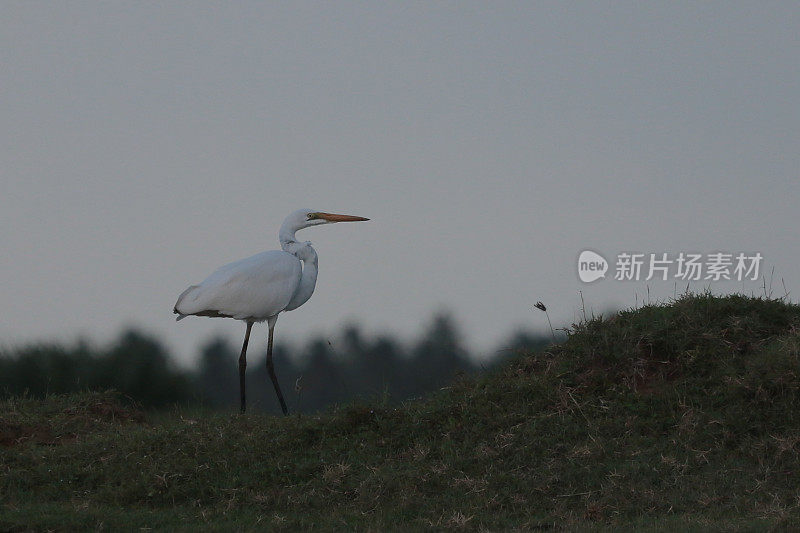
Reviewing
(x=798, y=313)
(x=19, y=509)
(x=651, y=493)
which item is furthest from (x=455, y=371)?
(x=19, y=509)

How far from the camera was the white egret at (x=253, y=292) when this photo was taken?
38.4 feet

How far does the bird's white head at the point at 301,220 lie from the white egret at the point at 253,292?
0.27 meters

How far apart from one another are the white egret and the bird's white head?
10.8 inches

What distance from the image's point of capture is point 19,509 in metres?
7.87

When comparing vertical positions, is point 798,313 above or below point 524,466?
above

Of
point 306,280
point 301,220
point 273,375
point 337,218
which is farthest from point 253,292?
point 337,218

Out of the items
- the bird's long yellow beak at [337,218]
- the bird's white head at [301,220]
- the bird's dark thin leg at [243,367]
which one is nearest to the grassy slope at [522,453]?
the bird's dark thin leg at [243,367]

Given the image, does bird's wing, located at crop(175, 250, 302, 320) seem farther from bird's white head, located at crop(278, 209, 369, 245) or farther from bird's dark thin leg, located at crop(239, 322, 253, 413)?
bird's white head, located at crop(278, 209, 369, 245)

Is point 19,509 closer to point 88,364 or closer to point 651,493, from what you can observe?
point 651,493

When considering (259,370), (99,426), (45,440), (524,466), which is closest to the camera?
(524,466)

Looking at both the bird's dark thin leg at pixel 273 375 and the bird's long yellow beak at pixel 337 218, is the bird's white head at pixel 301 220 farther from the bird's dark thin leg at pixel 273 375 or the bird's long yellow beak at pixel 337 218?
the bird's dark thin leg at pixel 273 375

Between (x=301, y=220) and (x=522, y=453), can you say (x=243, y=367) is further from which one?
(x=522, y=453)

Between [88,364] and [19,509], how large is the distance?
8.91m

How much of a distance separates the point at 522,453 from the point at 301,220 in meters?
5.53
